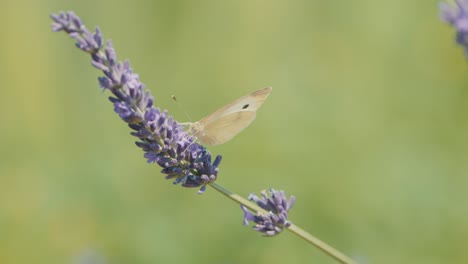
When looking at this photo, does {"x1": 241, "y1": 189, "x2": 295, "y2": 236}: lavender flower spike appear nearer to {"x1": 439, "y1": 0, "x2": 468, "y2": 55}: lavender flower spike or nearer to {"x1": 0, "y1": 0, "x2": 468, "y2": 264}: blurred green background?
{"x1": 439, "y1": 0, "x2": 468, "y2": 55}: lavender flower spike

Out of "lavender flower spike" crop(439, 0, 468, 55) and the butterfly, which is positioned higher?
"lavender flower spike" crop(439, 0, 468, 55)

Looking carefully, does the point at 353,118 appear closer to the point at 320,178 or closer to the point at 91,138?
the point at 320,178

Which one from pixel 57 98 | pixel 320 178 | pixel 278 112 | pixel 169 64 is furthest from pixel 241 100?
pixel 57 98

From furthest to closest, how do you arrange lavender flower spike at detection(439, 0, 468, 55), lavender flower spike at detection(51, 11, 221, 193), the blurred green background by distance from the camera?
the blurred green background
lavender flower spike at detection(439, 0, 468, 55)
lavender flower spike at detection(51, 11, 221, 193)

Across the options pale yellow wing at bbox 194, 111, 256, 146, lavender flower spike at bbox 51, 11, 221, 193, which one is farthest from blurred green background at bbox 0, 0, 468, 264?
lavender flower spike at bbox 51, 11, 221, 193

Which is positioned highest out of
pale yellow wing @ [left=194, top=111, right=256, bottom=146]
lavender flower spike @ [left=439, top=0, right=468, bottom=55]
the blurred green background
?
the blurred green background

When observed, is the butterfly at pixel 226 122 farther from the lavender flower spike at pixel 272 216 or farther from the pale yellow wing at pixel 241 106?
the lavender flower spike at pixel 272 216
